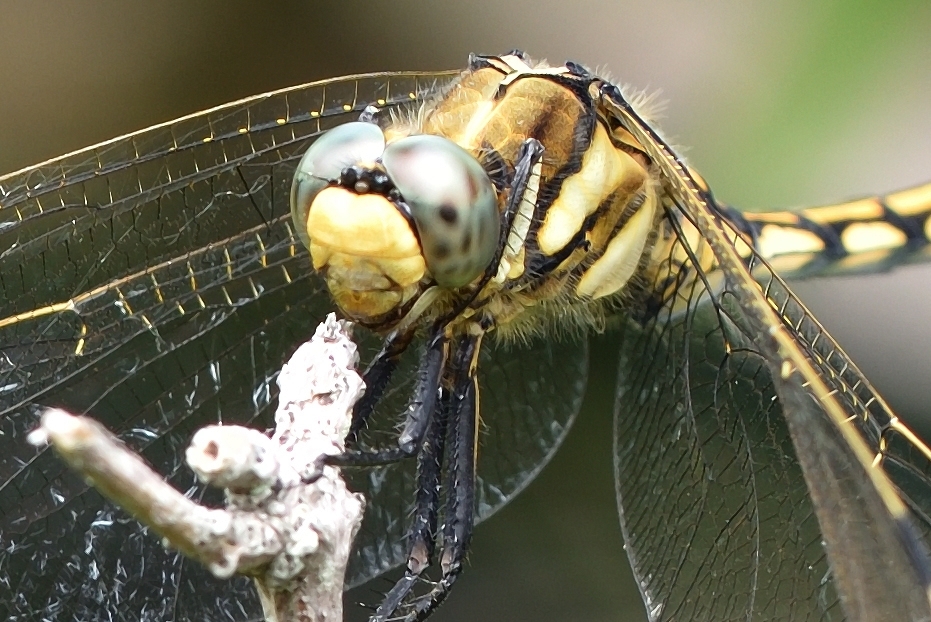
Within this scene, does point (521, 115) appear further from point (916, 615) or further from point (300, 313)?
point (916, 615)

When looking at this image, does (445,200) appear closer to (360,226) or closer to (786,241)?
(360,226)

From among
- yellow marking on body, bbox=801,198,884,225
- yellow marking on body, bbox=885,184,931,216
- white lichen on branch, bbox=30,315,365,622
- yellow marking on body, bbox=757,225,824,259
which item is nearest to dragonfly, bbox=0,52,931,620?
white lichen on branch, bbox=30,315,365,622

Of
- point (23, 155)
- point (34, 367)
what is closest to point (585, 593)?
point (34, 367)

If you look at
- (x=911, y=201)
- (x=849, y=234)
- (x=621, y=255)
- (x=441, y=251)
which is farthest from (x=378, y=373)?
(x=911, y=201)

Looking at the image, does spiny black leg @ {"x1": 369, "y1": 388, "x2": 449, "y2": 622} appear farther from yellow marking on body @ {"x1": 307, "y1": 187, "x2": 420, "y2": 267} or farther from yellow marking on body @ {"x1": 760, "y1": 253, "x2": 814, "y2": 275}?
yellow marking on body @ {"x1": 760, "y1": 253, "x2": 814, "y2": 275}

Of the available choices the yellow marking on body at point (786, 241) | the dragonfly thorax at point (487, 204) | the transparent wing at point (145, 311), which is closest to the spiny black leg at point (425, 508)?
the dragonfly thorax at point (487, 204)

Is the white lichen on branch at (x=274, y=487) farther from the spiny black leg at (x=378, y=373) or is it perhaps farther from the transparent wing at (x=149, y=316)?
the transparent wing at (x=149, y=316)
